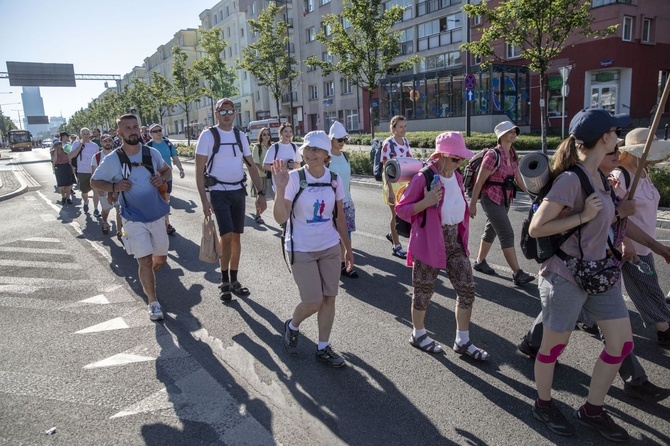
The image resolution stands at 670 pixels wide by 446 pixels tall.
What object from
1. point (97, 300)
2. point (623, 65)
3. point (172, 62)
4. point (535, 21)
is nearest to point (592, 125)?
point (97, 300)

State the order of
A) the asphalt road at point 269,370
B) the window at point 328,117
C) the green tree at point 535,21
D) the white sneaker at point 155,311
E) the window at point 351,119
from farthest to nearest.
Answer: the window at point 328,117
the window at point 351,119
the green tree at point 535,21
the white sneaker at point 155,311
the asphalt road at point 269,370

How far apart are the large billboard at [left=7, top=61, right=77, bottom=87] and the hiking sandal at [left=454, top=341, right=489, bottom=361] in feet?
205

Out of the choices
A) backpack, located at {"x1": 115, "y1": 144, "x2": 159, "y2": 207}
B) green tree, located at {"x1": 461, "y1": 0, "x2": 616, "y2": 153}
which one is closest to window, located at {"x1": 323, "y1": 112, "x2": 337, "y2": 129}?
green tree, located at {"x1": 461, "y1": 0, "x2": 616, "y2": 153}

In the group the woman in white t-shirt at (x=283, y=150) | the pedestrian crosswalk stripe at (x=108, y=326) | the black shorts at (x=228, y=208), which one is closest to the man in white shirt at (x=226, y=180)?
the black shorts at (x=228, y=208)

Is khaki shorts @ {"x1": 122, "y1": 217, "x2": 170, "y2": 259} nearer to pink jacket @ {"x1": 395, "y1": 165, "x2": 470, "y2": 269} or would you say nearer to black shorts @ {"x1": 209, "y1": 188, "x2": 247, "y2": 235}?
black shorts @ {"x1": 209, "y1": 188, "x2": 247, "y2": 235}

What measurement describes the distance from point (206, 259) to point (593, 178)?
3.89 m

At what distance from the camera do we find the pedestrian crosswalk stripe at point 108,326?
4.91m

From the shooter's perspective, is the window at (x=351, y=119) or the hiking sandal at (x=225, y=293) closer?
the hiking sandal at (x=225, y=293)

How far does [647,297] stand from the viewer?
3881 mm

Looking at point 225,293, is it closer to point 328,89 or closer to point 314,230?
point 314,230

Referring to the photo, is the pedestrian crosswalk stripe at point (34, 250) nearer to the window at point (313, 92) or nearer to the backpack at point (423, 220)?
the backpack at point (423, 220)

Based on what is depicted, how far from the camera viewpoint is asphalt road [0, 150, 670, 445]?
3107 mm

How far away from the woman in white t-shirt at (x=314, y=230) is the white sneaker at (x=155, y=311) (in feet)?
6.07

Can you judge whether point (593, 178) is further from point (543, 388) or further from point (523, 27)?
point (523, 27)
